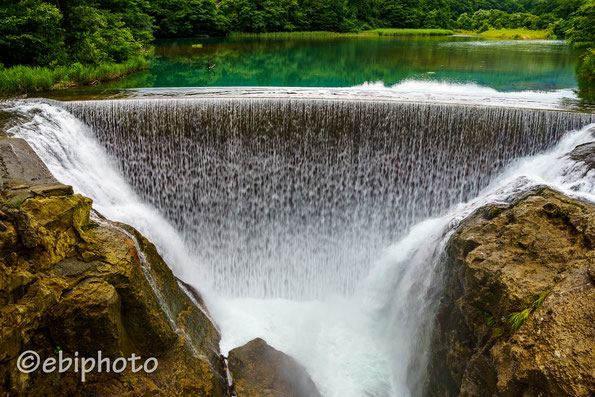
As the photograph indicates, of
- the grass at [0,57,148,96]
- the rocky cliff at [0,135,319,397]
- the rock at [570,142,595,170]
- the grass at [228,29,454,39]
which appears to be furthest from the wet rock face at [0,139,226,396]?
the grass at [228,29,454,39]

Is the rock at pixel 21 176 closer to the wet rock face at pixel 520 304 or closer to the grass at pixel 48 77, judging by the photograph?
the wet rock face at pixel 520 304

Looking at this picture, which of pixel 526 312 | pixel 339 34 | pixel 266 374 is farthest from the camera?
pixel 339 34

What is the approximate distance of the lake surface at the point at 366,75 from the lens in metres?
10.2

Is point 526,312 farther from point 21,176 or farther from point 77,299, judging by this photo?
point 21,176

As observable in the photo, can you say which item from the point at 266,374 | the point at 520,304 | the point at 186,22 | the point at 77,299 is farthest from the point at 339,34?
the point at 77,299

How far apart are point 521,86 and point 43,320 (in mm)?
13628

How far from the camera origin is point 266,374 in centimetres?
541

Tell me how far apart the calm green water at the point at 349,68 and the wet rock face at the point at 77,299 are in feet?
28.4

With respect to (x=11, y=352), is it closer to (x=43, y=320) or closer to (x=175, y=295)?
(x=43, y=320)

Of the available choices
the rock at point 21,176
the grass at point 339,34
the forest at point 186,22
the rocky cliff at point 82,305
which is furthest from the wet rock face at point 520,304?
the grass at point 339,34

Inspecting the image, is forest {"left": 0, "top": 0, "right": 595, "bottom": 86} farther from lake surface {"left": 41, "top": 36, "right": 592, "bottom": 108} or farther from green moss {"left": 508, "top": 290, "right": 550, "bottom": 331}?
green moss {"left": 508, "top": 290, "right": 550, "bottom": 331}

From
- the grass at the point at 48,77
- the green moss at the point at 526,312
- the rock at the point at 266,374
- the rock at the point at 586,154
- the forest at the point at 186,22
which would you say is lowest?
the rock at the point at 266,374

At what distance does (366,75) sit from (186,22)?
25813mm

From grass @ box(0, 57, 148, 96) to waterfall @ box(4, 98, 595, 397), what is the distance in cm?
328
